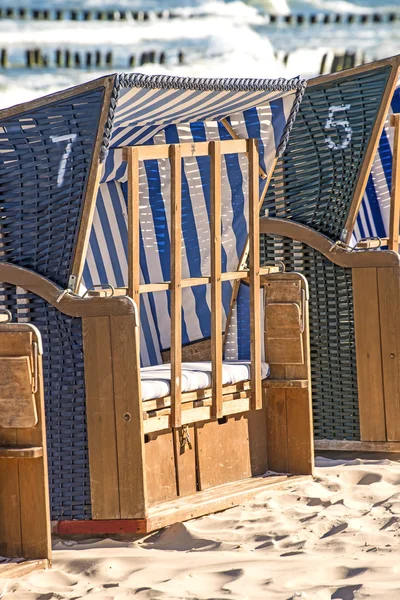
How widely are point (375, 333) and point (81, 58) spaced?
37.7 feet

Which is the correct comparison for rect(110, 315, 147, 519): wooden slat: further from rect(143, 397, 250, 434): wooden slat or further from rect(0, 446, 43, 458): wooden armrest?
rect(0, 446, 43, 458): wooden armrest

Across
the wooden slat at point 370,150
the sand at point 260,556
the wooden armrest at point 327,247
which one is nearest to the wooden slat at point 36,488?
the sand at point 260,556

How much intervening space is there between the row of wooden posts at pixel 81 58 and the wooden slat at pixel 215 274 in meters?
11.6

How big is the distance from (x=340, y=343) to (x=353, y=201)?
802mm

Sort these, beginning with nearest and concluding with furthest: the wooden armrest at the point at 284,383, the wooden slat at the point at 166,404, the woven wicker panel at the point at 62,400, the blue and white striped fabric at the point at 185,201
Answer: the woven wicker panel at the point at 62,400 → the wooden slat at the point at 166,404 → the blue and white striped fabric at the point at 185,201 → the wooden armrest at the point at 284,383

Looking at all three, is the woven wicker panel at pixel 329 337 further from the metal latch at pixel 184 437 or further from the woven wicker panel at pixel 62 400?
the woven wicker panel at pixel 62 400

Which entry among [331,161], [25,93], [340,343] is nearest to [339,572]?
[340,343]

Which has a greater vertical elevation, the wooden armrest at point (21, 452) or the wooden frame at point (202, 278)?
the wooden frame at point (202, 278)

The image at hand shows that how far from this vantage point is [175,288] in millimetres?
4816

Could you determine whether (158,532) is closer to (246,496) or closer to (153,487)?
(153,487)

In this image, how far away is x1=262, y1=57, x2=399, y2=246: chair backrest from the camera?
6070mm

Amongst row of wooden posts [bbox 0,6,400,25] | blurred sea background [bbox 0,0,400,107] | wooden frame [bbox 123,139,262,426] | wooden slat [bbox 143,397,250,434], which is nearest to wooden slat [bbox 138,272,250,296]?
wooden frame [bbox 123,139,262,426]

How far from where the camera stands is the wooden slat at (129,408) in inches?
176

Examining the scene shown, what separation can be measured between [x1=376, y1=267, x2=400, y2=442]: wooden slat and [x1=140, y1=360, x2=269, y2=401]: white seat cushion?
2.59ft
